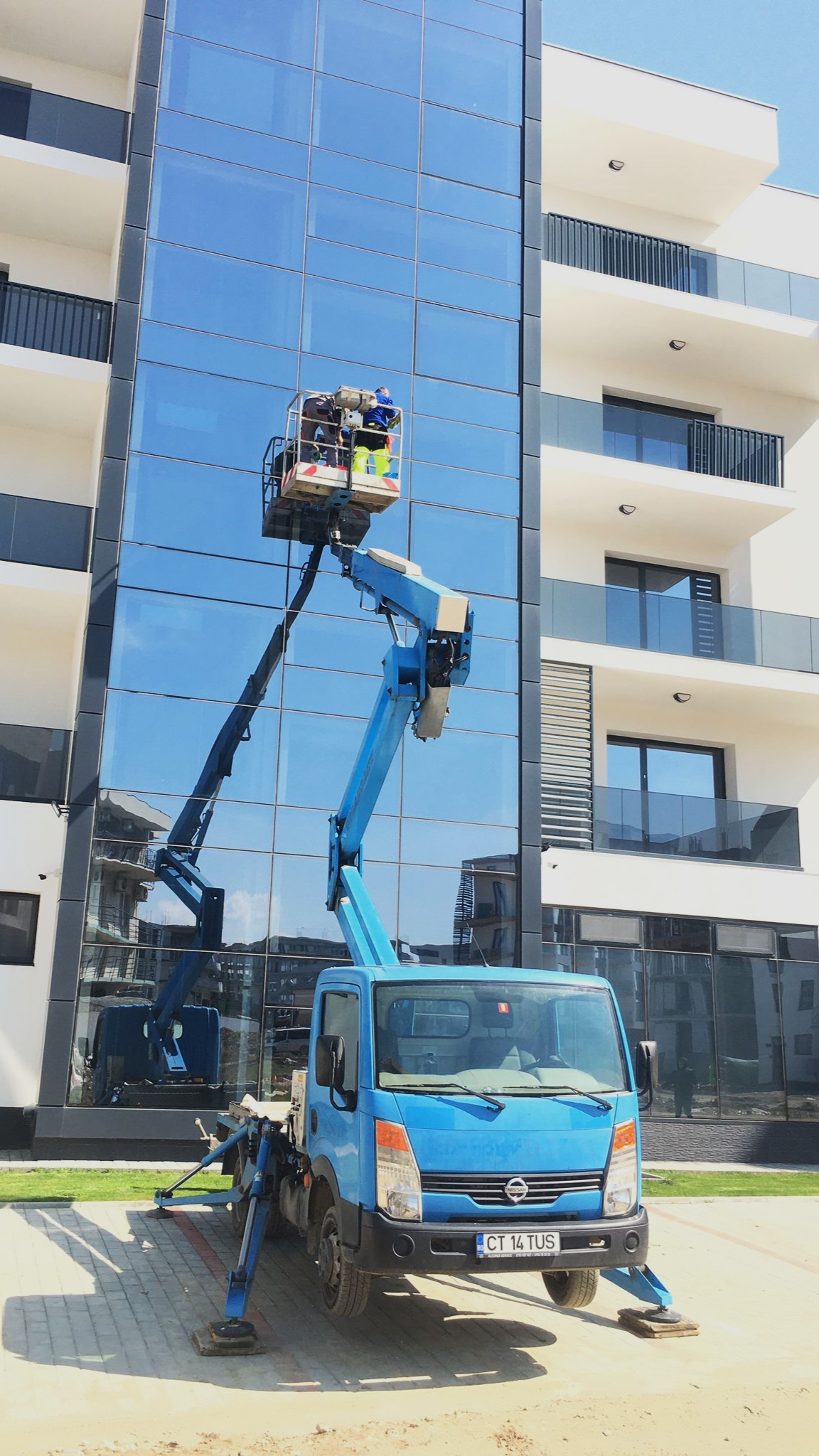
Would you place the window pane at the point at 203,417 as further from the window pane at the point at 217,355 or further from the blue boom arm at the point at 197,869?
the blue boom arm at the point at 197,869

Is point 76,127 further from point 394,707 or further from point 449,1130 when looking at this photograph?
point 449,1130

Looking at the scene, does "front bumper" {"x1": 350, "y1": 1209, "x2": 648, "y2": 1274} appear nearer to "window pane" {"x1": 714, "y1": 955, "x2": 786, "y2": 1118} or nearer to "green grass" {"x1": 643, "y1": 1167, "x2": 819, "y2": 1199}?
"green grass" {"x1": 643, "y1": 1167, "x2": 819, "y2": 1199}

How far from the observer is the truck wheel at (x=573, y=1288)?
7691 mm

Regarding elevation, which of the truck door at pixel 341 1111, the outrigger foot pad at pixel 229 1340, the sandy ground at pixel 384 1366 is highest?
the truck door at pixel 341 1111

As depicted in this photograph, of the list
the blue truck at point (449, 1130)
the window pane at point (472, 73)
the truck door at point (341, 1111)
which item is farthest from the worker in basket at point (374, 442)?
the window pane at point (472, 73)

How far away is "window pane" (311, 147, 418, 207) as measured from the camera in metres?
18.2

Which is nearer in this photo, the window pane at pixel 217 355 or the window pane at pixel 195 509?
the window pane at pixel 195 509

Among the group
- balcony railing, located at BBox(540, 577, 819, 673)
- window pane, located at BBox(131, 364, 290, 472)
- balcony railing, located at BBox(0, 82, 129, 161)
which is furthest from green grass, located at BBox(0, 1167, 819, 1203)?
balcony railing, located at BBox(0, 82, 129, 161)

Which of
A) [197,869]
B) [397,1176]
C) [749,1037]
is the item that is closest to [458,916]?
[197,869]

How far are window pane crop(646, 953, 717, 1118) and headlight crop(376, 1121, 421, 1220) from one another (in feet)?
38.4

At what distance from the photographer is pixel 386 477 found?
40.7ft

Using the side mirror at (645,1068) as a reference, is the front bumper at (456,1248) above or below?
below

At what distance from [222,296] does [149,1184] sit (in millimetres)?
12208

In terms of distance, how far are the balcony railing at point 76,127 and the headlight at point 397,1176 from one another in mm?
16662
